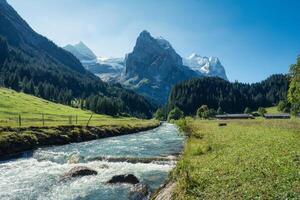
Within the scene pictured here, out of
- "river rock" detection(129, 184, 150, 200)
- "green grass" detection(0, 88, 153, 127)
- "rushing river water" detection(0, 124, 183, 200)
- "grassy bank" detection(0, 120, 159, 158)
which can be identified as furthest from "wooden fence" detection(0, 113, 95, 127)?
"river rock" detection(129, 184, 150, 200)

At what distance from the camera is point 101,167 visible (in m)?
41.9

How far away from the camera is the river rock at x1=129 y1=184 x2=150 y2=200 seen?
2870 cm

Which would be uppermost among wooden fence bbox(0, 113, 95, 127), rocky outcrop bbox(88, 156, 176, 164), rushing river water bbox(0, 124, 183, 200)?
wooden fence bbox(0, 113, 95, 127)

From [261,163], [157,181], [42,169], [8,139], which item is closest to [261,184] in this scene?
[261,163]

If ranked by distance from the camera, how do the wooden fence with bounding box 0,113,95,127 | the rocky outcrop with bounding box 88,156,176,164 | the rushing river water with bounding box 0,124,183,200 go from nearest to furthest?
the rushing river water with bounding box 0,124,183,200 → the rocky outcrop with bounding box 88,156,176,164 → the wooden fence with bounding box 0,113,95,127

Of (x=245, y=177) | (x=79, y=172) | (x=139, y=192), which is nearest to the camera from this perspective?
(x=245, y=177)

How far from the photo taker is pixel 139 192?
2964cm

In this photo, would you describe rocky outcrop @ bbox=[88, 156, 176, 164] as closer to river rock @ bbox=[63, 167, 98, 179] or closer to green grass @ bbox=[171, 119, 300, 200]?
river rock @ bbox=[63, 167, 98, 179]

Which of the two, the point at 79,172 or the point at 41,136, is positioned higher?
the point at 41,136

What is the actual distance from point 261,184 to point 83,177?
69.1 feet

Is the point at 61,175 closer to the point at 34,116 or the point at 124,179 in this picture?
the point at 124,179

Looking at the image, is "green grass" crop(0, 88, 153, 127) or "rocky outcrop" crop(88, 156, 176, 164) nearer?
"rocky outcrop" crop(88, 156, 176, 164)

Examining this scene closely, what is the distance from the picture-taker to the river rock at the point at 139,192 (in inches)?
1130

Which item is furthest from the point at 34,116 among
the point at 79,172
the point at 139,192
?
the point at 139,192
